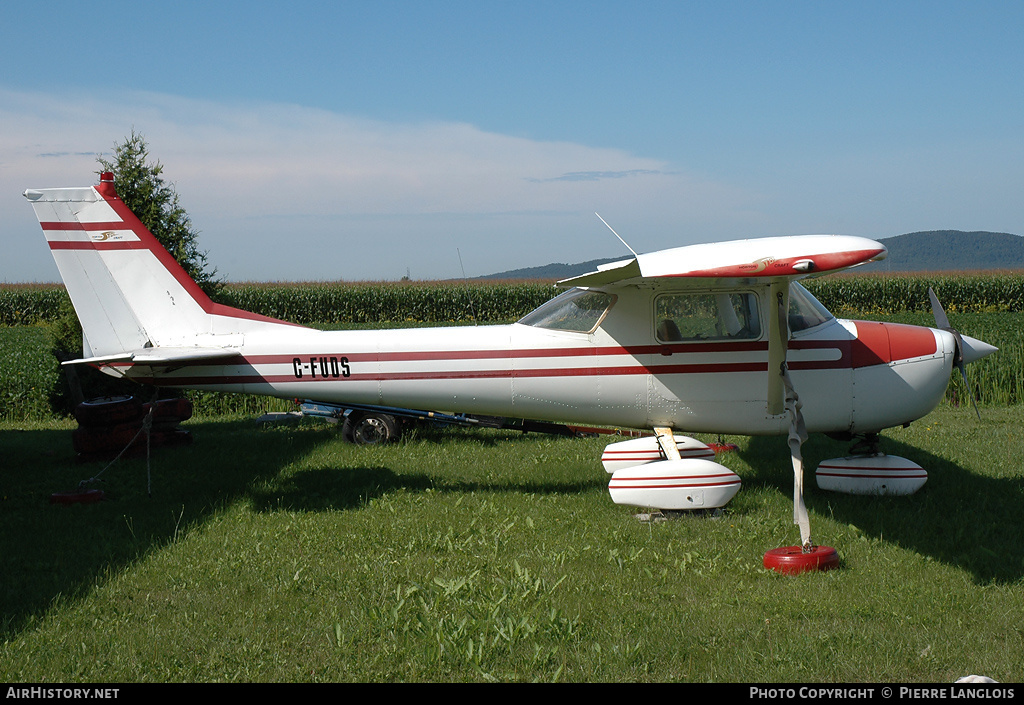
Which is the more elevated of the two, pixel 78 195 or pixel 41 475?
pixel 78 195

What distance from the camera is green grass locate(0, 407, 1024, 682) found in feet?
13.6

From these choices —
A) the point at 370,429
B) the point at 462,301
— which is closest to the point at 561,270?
the point at 462,301

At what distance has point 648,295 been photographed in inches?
280

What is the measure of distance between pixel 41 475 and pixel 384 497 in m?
4.41

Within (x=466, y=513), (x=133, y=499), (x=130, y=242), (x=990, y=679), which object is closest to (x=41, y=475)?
(x=133, y=499)

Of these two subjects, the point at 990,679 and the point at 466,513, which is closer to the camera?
the point at 990,679

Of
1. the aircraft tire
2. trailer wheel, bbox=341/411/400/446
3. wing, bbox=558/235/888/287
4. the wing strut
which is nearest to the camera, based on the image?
wing, bbox=558/235/888/287

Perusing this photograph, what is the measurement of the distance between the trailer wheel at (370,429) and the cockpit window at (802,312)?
5656mm

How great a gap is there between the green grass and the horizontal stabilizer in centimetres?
144

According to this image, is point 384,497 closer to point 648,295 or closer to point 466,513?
point 466,513

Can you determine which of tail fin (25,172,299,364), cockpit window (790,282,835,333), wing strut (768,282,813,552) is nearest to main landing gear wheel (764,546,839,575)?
wing strut (768,282,813,552)

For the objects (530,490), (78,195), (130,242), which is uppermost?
(78,195)

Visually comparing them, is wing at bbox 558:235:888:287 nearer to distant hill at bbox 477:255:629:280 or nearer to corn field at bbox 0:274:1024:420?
distant hill at bbox 477:255:629:280

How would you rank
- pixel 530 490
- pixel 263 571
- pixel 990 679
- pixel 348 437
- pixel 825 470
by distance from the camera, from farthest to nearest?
1. pixel 348 437
2. pixel 530 490
3. pixel 825 470
4. pixel 263 571
5. pixel 990 679
